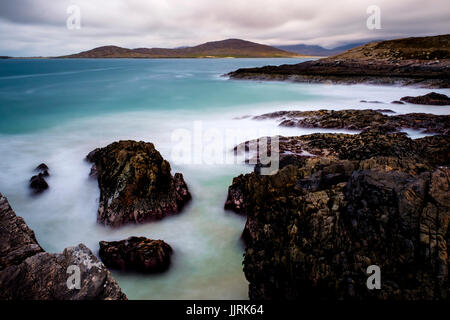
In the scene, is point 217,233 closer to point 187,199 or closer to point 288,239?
point 187,199

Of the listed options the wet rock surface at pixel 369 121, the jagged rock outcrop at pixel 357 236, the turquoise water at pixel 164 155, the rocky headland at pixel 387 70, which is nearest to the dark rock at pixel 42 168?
the turquoise water at pixel 164 155

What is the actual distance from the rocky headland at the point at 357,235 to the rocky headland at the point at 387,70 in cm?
2900

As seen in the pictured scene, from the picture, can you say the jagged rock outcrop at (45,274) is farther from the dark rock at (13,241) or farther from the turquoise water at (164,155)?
the turquoise water at (164,155)

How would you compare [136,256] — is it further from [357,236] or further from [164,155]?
[164,155]

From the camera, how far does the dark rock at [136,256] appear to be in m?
5.27

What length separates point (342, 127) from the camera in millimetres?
→ 12453

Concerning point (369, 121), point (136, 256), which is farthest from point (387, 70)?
point (136, 256)

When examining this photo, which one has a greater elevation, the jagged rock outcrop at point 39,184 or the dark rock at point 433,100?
the dark rock at point 433,100

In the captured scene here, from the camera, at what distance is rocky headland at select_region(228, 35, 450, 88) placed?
99.6 ft

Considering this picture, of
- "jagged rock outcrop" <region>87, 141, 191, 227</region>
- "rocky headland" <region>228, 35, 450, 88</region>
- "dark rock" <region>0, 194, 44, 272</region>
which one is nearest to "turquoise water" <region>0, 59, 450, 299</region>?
"jagged rock outcrop" <region>87, 141, 191, 227</region>

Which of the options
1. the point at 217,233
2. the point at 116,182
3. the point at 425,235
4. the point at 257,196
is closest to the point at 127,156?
the point at 116,182

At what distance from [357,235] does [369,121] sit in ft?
33.8

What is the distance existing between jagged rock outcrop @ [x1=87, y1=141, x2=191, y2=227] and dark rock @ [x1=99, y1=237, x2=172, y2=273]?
1237mm

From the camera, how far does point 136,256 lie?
5.26 metres
